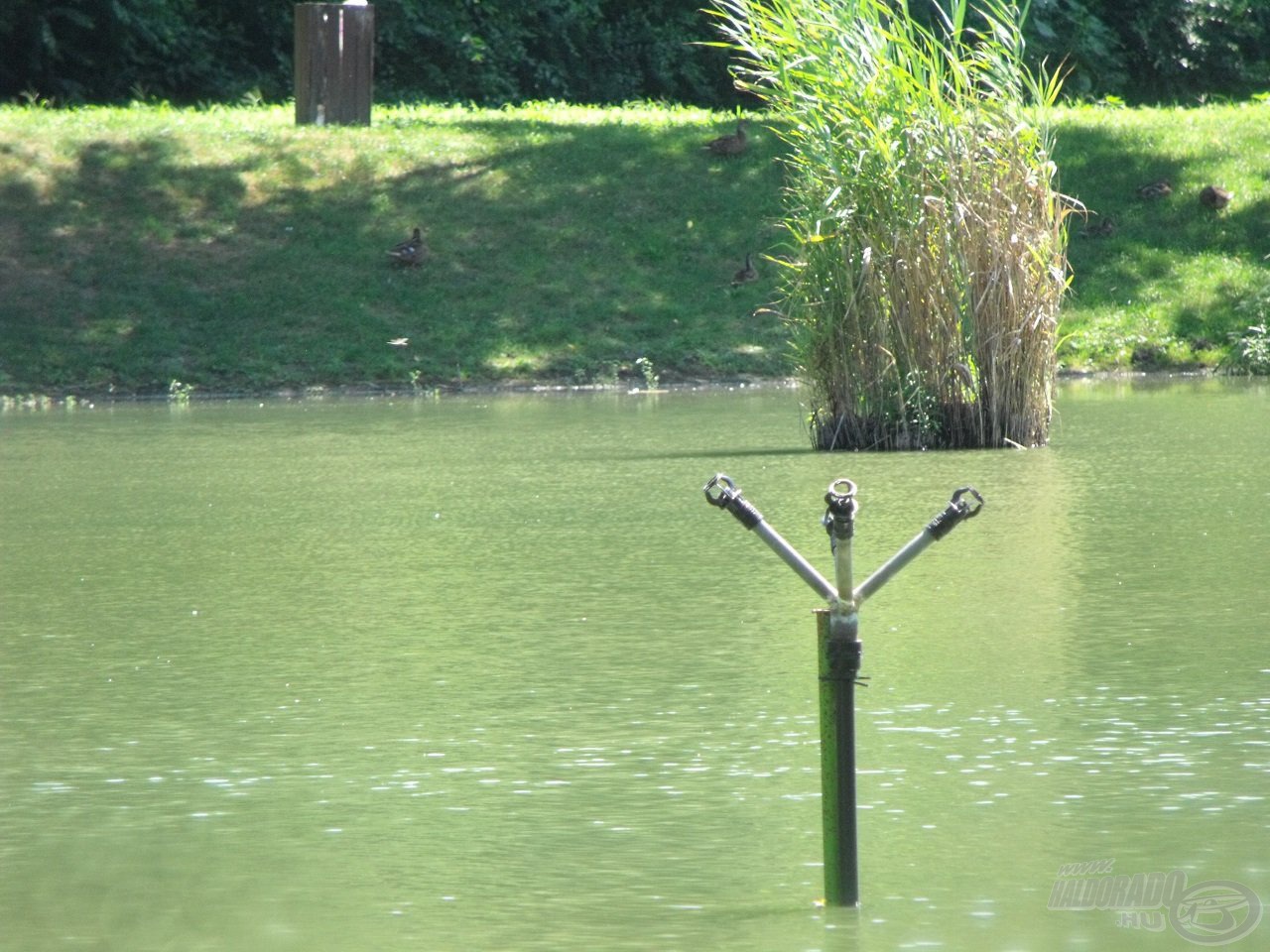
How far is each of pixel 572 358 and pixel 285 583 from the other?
42.4ft

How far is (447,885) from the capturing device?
4.68m

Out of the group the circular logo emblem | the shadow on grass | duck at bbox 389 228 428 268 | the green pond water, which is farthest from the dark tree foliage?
the circular logo emblem

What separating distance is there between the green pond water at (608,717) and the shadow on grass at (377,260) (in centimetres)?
931

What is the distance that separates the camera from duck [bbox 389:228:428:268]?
76.8 feet

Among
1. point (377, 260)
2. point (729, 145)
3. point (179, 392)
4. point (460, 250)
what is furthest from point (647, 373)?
point (729, 145)

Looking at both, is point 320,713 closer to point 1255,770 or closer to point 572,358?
point 1255,770

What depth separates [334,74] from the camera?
26828 mm

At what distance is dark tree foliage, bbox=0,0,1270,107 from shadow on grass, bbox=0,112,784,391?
860 centimetres

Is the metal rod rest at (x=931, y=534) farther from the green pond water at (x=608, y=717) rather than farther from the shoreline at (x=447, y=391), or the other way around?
the shoreline at (x=447, y=391)

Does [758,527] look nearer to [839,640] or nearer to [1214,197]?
[839,640]

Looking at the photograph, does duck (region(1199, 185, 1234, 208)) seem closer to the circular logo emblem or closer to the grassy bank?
the grassy bank

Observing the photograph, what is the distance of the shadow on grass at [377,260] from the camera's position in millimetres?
21656

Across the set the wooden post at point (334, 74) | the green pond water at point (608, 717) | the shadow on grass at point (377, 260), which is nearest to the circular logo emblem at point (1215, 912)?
the green pond water at point (608, 717)

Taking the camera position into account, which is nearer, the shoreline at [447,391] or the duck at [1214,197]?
the shoreline at [447,391]
